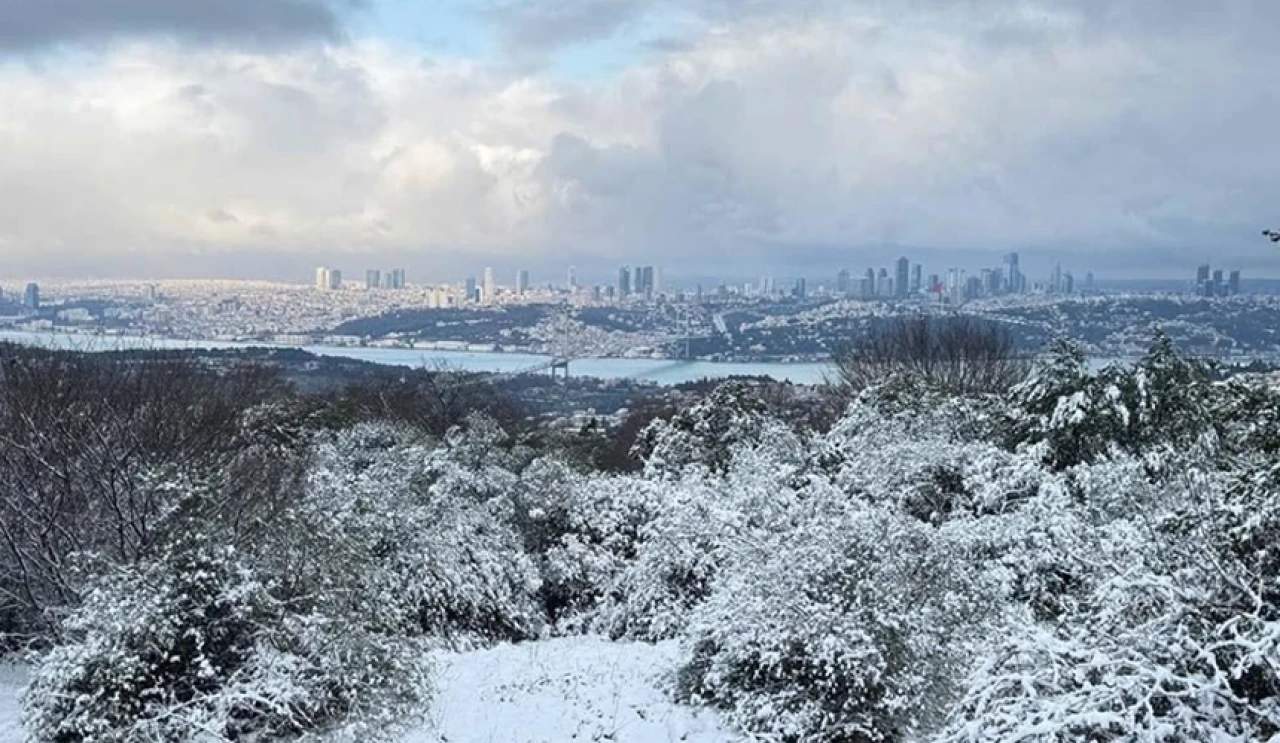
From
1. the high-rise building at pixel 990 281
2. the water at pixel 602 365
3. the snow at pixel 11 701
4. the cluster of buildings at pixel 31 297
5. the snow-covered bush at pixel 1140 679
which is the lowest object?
the snow at pixel 11 701

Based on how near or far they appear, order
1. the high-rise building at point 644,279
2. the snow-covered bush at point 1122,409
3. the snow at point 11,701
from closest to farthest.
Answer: the snow at point 11,701, the snow-covered bush at point 1122,409, the high-rise building at point 644,279

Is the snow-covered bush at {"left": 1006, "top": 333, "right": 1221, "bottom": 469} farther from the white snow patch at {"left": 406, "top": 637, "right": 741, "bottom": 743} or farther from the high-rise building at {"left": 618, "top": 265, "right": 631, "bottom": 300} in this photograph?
the high-rise building at {"left": 618, "top": 265, "right": 631, "bottom": 300}

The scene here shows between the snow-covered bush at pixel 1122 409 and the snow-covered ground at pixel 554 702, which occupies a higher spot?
the snow-covered bush at pixel 1122 409

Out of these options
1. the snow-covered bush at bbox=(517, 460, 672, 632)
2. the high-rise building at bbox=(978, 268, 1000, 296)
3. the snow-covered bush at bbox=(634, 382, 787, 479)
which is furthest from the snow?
the high-rise building at bbox=(978, 268, 1000, 296)

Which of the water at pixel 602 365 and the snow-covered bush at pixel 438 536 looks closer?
the snow-covered bush at pixel 438 536

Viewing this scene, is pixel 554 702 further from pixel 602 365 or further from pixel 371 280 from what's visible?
pixel 371 280

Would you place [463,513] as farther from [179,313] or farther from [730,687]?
[179,313]

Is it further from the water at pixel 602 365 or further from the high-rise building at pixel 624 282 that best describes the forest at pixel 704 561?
the high-rise building at pixel 624 282

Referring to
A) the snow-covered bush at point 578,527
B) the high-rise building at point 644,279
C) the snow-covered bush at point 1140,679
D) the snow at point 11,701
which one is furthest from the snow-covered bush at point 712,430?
the high-rise building at point 644,279
